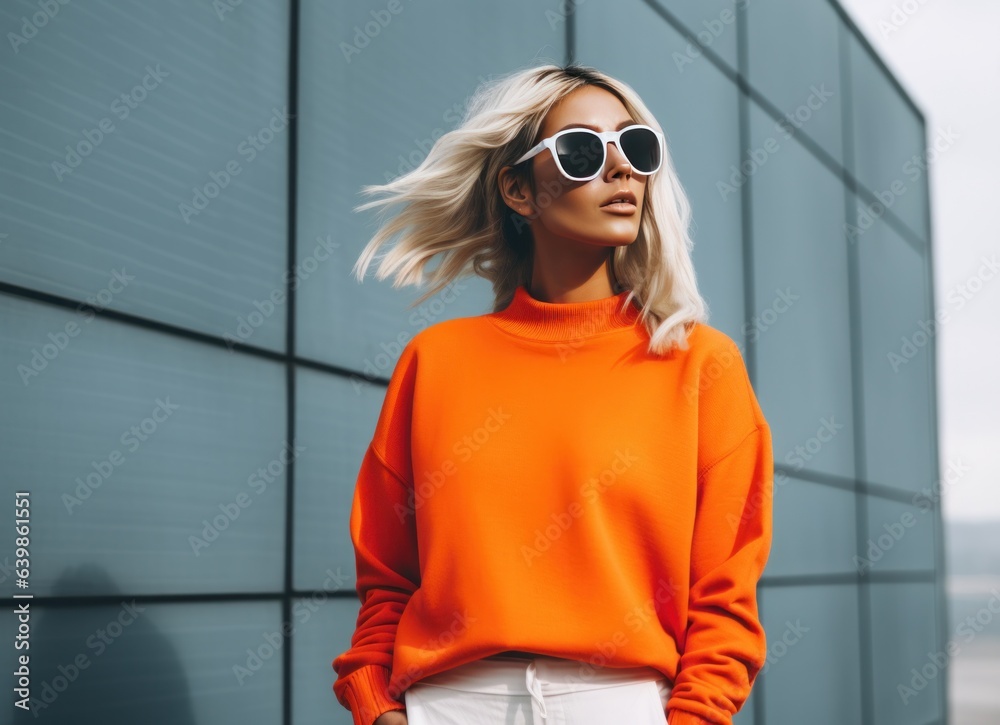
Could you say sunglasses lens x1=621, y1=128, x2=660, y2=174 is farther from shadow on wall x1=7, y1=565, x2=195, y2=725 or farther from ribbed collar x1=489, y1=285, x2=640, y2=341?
shadow on wall x1=7, y1=565, x2=195, y2=725

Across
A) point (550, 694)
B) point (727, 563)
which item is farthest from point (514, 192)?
point (550, 694)

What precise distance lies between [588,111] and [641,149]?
137 millimetres

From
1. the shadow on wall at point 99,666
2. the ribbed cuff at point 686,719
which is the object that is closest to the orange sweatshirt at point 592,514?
the ribbed cuff at point 686,719

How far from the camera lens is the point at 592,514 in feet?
6.56

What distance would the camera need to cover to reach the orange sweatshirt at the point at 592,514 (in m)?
1.97

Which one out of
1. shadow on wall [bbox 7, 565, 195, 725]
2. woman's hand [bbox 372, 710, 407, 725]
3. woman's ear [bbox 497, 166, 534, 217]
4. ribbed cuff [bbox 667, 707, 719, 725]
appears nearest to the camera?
ribbed cuff [bbox 667, 707, 719, 725]

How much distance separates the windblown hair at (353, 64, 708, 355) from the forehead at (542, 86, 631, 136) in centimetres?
2

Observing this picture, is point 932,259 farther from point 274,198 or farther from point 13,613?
point 13,613

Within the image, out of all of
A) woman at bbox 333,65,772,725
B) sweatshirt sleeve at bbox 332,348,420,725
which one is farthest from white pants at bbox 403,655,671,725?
sweatshirt sleeve at bbox 332,348,420,725

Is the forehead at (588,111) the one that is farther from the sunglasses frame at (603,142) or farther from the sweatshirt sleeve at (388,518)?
the sweatshirt sleeve at (388,518)

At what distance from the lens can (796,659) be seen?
8.18 m

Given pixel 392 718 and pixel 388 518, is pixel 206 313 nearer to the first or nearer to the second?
pixel 388 518

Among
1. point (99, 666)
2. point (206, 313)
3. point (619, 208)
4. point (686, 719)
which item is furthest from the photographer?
point (206, 313)

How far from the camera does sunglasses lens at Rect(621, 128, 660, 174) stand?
218cm
